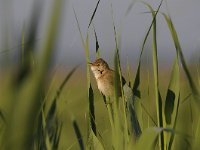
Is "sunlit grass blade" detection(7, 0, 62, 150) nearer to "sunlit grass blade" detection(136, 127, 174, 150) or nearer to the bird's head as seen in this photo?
"sunlit grass blade" detection(136, 127, 174, 150)

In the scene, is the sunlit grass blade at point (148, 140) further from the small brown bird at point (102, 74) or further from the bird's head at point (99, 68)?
the bird's head at point (99, 68)

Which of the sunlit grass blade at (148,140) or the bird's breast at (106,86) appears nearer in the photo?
the sunlit grass blade at (148,140)

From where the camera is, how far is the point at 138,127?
1.39 m

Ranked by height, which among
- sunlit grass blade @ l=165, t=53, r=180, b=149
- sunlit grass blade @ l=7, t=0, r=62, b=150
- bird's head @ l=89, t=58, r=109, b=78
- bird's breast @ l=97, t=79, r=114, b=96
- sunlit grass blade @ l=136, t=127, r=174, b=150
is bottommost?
bird's breast @ l=97, t=79, r=114, b=96

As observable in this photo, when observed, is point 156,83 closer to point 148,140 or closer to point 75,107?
point 75,107

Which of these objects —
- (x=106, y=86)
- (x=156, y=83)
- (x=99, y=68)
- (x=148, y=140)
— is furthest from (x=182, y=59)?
(x=99, y=68)

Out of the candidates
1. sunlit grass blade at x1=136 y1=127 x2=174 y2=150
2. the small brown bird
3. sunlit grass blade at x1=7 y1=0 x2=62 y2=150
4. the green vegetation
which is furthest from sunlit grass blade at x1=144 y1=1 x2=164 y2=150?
the small brown bird

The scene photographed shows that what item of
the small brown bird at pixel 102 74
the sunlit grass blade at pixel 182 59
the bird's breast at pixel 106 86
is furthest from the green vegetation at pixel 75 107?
the small brown bird at pixel 102 74

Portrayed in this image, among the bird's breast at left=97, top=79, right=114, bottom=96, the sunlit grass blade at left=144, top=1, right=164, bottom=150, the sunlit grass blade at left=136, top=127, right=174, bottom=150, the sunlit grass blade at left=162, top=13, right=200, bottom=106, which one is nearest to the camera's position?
the sunlit grass blade at left=136, top=127, right=174, bottom=150

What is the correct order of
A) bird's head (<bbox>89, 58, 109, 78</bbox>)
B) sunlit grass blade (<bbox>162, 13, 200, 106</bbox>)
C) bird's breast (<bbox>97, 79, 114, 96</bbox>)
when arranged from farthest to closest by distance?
bird's head (<bbox>89, 58, 109, 78</bbox>), bird's breast (<bbox>97, 79, 114, 96</bbox>), sunlit grass blade (<bbox>162, 13, 200, 106</bbox>)

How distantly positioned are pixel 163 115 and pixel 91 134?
0.88 ft

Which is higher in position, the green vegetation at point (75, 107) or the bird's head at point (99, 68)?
the green vegetation at point (75, 107)

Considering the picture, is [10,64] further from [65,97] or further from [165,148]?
[65,97]

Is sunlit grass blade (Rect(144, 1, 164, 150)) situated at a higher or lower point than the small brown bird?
higher
